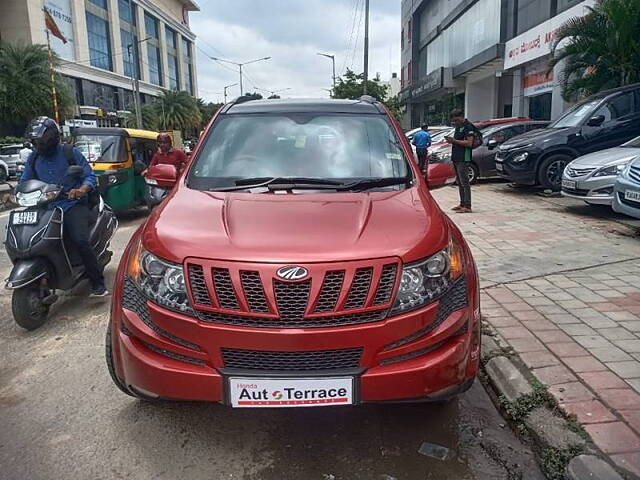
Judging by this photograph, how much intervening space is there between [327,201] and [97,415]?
183cm

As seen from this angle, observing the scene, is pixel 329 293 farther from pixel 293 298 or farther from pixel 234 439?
pixel 234 439

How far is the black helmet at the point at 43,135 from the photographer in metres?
4.68

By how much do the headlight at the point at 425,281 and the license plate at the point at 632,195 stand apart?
4.85m

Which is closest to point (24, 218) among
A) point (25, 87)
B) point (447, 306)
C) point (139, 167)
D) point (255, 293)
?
point (255, 293)

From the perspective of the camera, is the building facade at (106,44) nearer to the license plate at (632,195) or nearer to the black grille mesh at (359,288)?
the license plate at (632,195)

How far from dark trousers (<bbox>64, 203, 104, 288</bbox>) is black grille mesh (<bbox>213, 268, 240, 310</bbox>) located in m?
3.05

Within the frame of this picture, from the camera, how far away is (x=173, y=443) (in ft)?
9.39

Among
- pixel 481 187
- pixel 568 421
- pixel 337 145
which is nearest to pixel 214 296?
pixel 337 145

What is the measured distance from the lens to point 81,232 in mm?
4914

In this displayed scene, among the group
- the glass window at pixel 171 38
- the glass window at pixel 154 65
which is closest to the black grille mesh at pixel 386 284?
the glass window at pixel 154 65

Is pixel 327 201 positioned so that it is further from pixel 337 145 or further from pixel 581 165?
pixel 581 165

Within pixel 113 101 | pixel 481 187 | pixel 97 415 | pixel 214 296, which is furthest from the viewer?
pixel 113 101

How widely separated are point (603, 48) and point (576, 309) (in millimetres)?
10227

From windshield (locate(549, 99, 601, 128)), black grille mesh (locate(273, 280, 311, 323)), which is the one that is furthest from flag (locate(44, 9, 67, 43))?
black grille mesh (locate(273, 280, 311, 323))
